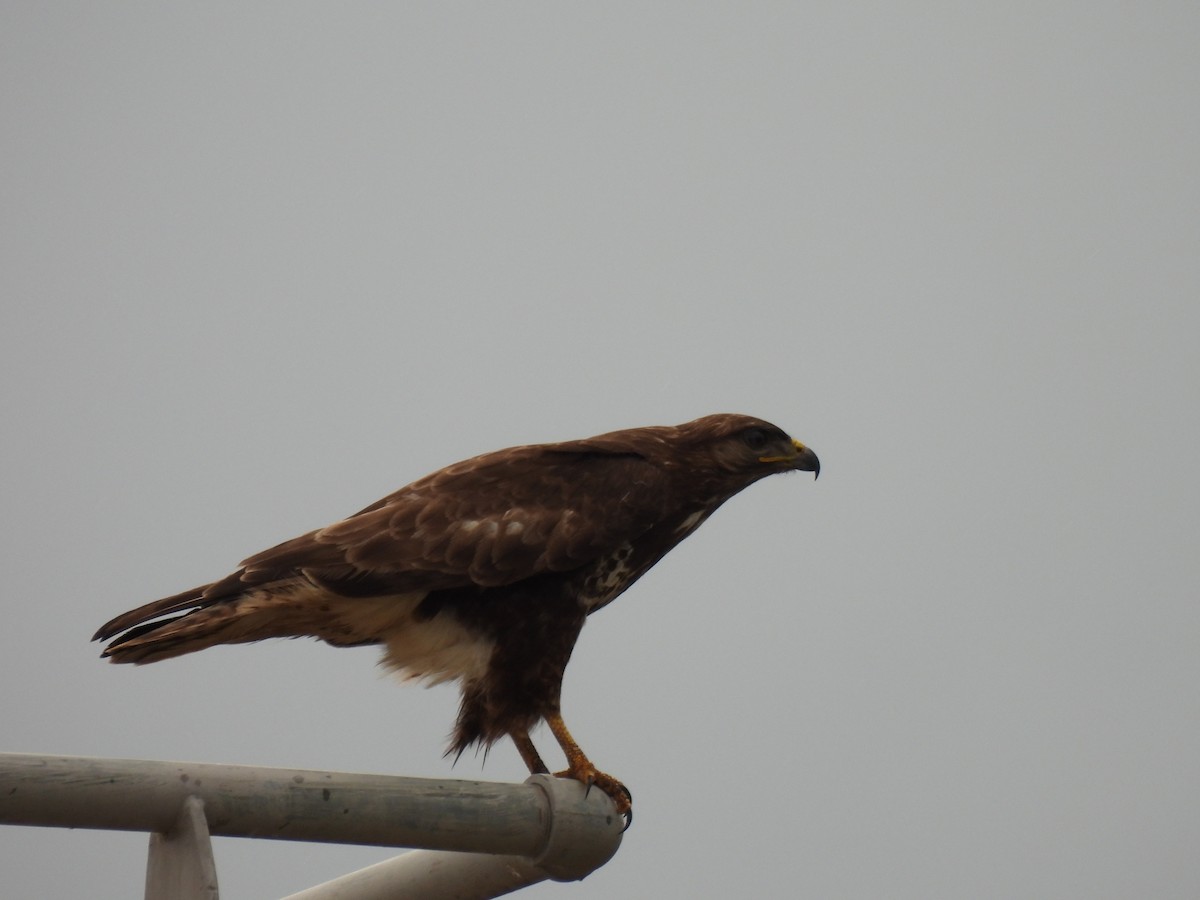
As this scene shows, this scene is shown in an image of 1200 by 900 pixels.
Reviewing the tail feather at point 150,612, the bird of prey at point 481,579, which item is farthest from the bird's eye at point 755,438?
the tail feather at point 150,612

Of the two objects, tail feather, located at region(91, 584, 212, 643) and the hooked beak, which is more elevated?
the hooked beak

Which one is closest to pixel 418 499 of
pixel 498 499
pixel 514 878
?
pixel 498 499

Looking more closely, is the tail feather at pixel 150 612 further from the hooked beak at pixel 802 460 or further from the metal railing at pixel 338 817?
the hooked beak at pixel 802 460

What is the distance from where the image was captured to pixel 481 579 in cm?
543

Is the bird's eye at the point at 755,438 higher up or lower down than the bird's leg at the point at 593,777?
higher up

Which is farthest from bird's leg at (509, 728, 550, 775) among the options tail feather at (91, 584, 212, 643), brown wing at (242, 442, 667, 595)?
tail feather at (91, 584, 212, 643)

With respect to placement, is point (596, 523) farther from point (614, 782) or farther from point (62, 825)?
point (62, 825)

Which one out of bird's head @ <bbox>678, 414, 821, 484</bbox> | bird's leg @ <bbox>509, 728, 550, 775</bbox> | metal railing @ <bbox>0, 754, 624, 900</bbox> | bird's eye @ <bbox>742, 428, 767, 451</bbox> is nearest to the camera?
metal railing @ <bbox>0, 754, 624, 900</bbox>

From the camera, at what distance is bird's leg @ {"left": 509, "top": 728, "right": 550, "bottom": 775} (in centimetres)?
556

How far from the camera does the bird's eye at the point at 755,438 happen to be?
6.44m

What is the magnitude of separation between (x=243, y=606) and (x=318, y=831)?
1.75m

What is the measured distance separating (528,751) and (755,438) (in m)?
1.70

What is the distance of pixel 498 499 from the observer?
571 cm

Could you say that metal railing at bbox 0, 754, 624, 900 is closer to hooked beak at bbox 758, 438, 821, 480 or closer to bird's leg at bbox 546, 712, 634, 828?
bird's leg at bbox 546, 712, 634, 828
